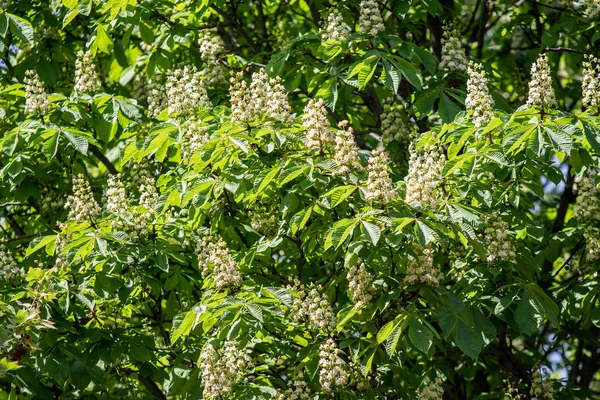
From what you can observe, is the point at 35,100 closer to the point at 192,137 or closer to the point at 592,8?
the point at 192,137

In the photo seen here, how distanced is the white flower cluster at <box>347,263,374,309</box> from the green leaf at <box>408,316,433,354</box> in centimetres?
32

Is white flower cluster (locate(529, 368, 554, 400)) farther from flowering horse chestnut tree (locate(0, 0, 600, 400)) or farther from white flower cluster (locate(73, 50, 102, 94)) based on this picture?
white flower cluster (locate(73, 50, 102, 94))

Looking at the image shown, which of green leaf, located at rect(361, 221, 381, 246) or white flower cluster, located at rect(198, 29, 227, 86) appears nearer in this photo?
green leaf, located at rect(361, 221, 381, 246)

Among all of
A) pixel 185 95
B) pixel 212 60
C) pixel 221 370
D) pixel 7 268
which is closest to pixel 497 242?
pixel 221 370

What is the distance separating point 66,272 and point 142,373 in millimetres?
780

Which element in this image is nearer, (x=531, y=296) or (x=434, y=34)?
(x=531, y=296)

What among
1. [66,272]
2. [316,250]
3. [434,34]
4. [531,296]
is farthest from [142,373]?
[434,34]

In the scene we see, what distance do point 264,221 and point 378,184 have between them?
121cm

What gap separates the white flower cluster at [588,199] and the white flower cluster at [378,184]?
5.77 ft

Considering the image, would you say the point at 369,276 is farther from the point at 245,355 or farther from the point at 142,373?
the point at 142,373

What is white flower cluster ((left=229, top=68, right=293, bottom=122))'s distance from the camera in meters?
4.98

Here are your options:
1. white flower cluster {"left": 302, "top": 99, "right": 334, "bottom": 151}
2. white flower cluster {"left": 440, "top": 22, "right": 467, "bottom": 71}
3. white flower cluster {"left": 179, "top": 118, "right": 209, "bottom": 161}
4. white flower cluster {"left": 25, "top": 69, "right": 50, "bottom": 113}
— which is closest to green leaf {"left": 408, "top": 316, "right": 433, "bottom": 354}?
white flower cluster {"left": 302, "top": 99, "right": 334, "bottom": 151}

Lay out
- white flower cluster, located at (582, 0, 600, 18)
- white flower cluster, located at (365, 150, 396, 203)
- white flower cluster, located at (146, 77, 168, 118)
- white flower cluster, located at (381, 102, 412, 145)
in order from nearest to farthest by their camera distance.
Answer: white flower cluster, located at (365, 150, 396, 203), white flower cluster, located at (381, 102, 412, 145), white flower cluster, located at (146, 77, 168, 118), white flower cluster, located at (582, 0, 600, 18)

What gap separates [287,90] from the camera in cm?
605
